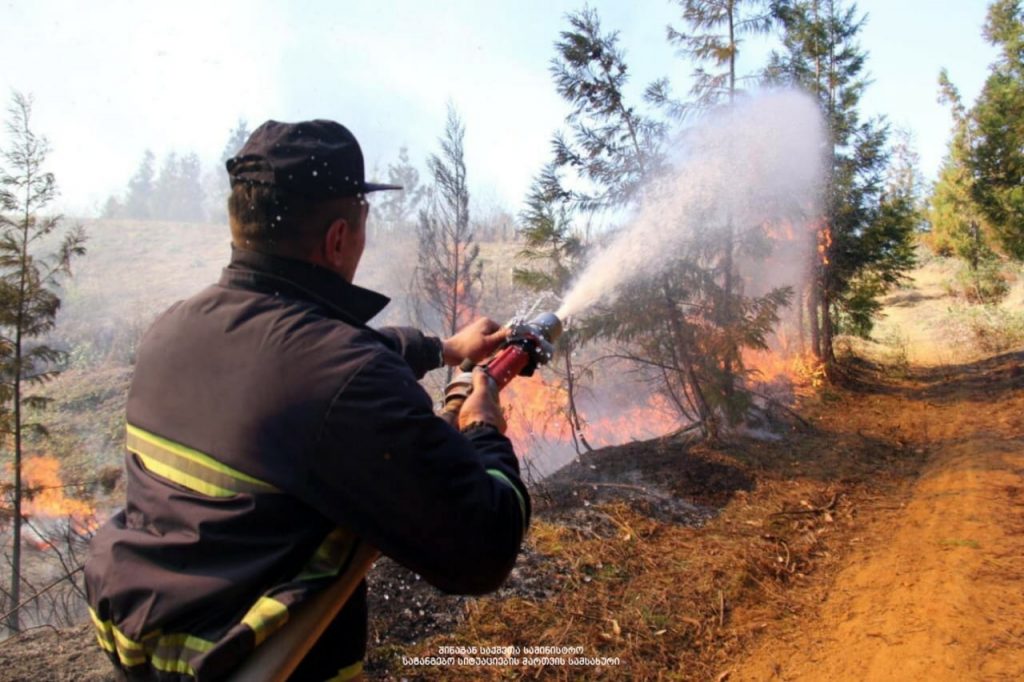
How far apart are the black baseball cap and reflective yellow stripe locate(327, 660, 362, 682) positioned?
1.36m

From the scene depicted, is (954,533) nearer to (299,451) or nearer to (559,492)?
(559,492)

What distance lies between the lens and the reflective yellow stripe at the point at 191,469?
1.42 m

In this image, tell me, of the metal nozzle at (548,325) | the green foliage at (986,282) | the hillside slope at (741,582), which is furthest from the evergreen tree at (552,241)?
the green foliage at (986,282)

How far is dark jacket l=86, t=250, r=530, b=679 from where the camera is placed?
1368 millimetres

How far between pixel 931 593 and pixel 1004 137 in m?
19.5

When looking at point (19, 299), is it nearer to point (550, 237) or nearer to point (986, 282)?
point (550, 237)

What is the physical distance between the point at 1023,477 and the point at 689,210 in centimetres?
551

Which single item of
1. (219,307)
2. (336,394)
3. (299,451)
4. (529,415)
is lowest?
(529,415)

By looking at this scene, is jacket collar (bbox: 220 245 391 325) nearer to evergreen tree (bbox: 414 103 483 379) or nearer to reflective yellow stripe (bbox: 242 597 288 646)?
reflective yellow stripe (bbox: 242 597 288 646)

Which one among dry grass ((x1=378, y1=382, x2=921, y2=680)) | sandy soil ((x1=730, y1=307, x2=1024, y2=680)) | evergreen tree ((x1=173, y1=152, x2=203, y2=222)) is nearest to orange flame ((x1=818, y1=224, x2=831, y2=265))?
sandy soil ((x1=730, y1=307, x2=1024, y2=680))

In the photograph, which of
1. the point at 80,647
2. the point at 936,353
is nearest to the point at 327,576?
the point at 80,647

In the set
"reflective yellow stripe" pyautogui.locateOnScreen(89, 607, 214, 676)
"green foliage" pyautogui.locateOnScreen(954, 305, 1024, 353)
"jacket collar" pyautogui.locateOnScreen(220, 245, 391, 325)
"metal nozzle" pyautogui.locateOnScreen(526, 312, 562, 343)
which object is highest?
"jacket collar" pyautogui.locateOnScreen(220, 245, 391, 325)

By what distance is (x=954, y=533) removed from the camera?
5828 mm

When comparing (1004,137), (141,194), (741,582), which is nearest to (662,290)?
(741,582)
